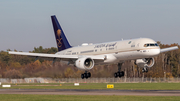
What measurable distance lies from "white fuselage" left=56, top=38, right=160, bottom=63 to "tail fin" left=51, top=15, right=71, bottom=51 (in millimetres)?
10451

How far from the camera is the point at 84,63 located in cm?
5744

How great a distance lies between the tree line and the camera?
69.2 meters

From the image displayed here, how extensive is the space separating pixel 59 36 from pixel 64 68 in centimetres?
852

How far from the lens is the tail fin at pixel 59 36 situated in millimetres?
71188

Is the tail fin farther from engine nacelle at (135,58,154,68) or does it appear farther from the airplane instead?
engine nacelle at (135,58,154,68)

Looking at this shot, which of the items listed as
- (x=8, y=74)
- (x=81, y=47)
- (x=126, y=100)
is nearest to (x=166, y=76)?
(x=8, y=74)

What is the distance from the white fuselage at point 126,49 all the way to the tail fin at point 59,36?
1045 cm

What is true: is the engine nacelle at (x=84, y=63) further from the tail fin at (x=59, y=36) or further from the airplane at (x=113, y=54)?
the tail fin at (x=59, y=36)

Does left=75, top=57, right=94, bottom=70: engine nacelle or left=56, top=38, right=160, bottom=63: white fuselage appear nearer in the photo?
left=56, top=38, right=160, bottom=63: white fuselage

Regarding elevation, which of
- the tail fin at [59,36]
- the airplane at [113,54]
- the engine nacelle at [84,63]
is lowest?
the engine nacelle at [84,63]

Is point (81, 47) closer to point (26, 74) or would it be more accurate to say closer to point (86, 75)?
point (86, 75)

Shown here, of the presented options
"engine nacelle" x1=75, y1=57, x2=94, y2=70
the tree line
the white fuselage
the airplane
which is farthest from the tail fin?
"engine nacelle" x1=75, y1=57, x2=94, y2=70

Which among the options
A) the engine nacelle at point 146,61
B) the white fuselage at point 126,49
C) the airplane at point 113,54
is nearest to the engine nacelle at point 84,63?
the airplane at point 113,54

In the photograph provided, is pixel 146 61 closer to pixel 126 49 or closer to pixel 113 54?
pixel 126 49
